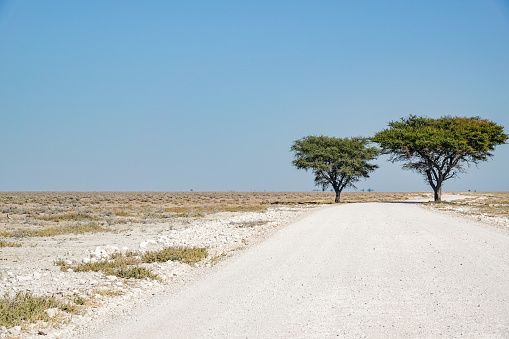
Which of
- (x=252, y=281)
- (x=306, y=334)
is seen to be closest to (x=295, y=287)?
(x=252, y=281)

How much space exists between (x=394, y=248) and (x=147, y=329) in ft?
29.8

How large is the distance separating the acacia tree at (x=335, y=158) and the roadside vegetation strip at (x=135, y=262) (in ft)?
144

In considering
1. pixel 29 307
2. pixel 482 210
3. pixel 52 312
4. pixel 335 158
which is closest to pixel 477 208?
pixel 482 210

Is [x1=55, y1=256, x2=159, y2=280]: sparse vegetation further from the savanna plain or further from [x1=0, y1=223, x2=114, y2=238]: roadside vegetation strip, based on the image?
[x1=0, y1=223, x2=114, y2=238]: roadside vegetation strip

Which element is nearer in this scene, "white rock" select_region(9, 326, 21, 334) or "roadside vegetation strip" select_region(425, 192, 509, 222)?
"white rock" select_region(9, 326, 21, 334)

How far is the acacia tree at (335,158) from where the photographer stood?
5688 cm

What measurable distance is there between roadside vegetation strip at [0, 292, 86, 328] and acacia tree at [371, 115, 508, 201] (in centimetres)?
4538

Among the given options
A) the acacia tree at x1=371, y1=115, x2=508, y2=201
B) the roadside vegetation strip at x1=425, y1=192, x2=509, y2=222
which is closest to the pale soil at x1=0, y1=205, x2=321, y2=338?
the roadside vegetation strip at x1=425, y1=192, x2=509, y2=222

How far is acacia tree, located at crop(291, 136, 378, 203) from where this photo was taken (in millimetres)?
56875

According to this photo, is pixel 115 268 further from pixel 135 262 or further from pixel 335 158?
pixel 335 158

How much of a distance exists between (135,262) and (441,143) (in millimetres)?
43088

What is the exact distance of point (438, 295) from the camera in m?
7.71

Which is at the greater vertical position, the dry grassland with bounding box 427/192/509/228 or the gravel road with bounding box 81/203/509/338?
the dry grassland with bounding box 427/192/509/228

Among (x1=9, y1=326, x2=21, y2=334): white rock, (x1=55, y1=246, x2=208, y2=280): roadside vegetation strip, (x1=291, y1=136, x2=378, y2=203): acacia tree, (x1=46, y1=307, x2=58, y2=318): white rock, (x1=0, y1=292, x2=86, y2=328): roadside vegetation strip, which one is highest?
(x1=291, y1=136, x2=378, y2=203): acacia tree
